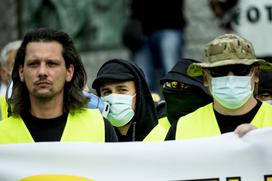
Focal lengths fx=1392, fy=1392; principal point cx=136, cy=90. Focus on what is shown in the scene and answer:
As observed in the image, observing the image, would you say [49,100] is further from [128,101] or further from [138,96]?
[138,96]

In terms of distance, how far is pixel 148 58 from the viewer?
13.4 meters

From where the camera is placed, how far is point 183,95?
9.09 m

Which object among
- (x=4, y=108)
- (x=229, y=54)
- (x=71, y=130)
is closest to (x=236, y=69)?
(x=229, y=54)

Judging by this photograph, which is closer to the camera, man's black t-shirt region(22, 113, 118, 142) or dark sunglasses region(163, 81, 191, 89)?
man's black t-shirt region(22, 113, 118, 142)

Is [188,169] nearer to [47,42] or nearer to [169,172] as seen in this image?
[169,172]

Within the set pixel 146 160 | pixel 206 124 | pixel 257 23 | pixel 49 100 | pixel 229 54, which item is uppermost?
pixel 229 54

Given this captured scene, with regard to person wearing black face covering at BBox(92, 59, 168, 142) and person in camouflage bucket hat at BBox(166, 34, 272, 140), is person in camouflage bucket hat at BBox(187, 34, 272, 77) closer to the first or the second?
person in camouflage bucket hat at BBox(166, 34, 272, 140)

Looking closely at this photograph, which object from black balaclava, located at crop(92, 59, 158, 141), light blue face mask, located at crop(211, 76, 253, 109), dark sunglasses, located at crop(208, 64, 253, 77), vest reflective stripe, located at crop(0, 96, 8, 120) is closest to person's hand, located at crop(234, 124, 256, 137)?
light blue face mask, located at crop(211, 76, 253, 109)

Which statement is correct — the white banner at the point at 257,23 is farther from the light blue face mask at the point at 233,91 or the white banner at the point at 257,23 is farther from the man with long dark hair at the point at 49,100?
the man with long dark hair at the point at 49,100

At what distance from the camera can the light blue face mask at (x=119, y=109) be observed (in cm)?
Answer: 904

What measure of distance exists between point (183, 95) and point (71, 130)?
1.43 meters

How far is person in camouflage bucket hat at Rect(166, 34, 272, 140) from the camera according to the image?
7984 mm

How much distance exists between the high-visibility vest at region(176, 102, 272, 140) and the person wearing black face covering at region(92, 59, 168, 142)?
944 mm

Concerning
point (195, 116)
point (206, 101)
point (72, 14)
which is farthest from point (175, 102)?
point (72, 14)
